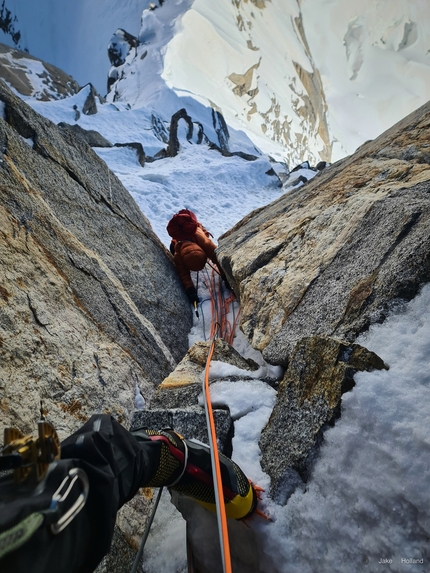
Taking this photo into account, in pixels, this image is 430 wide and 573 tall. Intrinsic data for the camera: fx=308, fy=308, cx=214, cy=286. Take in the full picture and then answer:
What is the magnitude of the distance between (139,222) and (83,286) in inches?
78.3

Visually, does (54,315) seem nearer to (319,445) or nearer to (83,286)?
(83,286)

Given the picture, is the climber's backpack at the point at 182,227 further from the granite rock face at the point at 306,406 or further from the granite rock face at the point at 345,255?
the granite rock face at the point at 306,406

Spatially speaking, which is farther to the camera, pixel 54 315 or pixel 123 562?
pixel 54 315

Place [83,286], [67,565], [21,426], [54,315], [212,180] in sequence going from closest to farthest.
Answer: [67,565] < [21,426] < [54,315] < [83,286] < [212,180]

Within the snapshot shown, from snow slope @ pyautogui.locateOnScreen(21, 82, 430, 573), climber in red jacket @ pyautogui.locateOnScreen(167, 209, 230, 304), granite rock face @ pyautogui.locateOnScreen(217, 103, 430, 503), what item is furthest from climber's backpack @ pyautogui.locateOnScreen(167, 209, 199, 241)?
snow slope @ pyautogui.locateOnScreen(21, 82, 430, 573)

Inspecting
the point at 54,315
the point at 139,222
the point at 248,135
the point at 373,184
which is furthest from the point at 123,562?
the point at 248,135

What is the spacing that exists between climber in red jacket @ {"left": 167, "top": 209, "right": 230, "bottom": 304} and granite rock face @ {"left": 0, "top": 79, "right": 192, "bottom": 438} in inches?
5.6

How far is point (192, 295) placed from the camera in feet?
13.2

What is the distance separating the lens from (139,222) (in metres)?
4.33

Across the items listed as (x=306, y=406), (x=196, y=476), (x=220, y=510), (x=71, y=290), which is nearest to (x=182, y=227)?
(x=71, y=290)

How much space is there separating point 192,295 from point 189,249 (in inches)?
25.9

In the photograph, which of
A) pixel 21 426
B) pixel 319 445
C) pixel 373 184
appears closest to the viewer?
pixel 319 445

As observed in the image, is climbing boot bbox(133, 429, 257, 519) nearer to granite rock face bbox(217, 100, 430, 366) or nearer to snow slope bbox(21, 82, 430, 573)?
snow slope bbox(21, 82, 430, 573)

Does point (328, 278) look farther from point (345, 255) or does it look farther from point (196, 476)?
point (196, 476)
